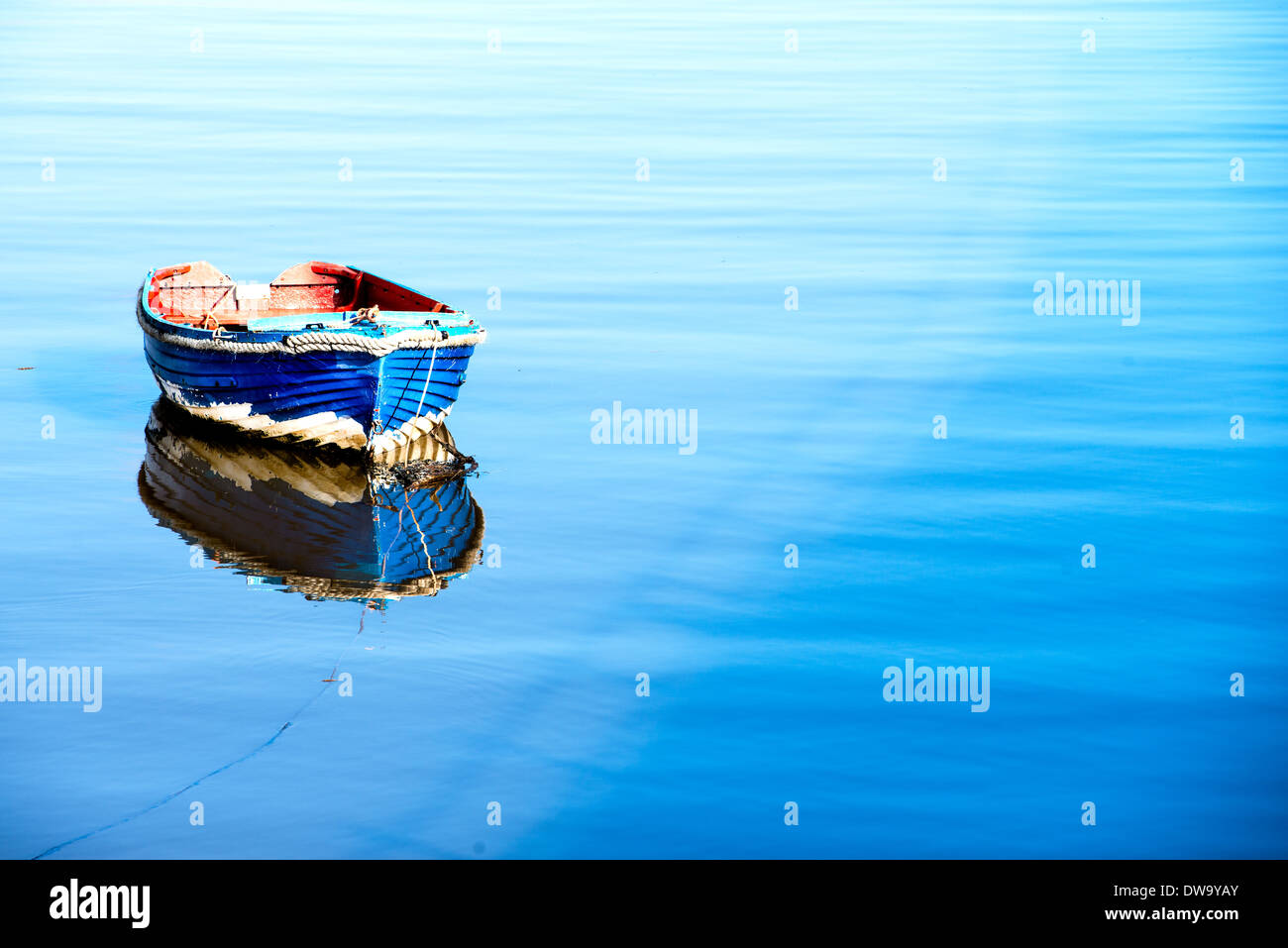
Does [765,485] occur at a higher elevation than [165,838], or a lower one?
higher

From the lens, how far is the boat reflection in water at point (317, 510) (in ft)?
61.5

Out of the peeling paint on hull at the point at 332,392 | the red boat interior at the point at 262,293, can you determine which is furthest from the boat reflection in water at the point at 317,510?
the red boat interior at the point at 262,293

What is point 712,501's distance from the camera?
20938 mm

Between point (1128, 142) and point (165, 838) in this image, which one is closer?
point (165, 838)

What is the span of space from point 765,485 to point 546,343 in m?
7.54

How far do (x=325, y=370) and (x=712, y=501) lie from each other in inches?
208

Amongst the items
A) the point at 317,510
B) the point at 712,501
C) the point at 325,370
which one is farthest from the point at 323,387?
the point at 712,501

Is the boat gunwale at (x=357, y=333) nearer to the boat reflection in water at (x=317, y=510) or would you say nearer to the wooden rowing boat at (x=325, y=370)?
the wooden rowing boat at (x=325, y=370)

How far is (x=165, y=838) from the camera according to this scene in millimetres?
13062

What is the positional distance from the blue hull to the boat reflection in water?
37 cm

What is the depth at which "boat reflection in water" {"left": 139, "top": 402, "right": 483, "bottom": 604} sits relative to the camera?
18.8 metres

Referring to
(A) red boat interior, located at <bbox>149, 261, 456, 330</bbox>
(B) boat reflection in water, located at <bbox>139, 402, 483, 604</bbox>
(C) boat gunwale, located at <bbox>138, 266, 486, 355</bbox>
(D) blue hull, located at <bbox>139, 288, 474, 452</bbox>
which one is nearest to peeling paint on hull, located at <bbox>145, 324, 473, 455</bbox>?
(D) blue hull, located at <bbox>139, 288, 474, 452</bbox>
